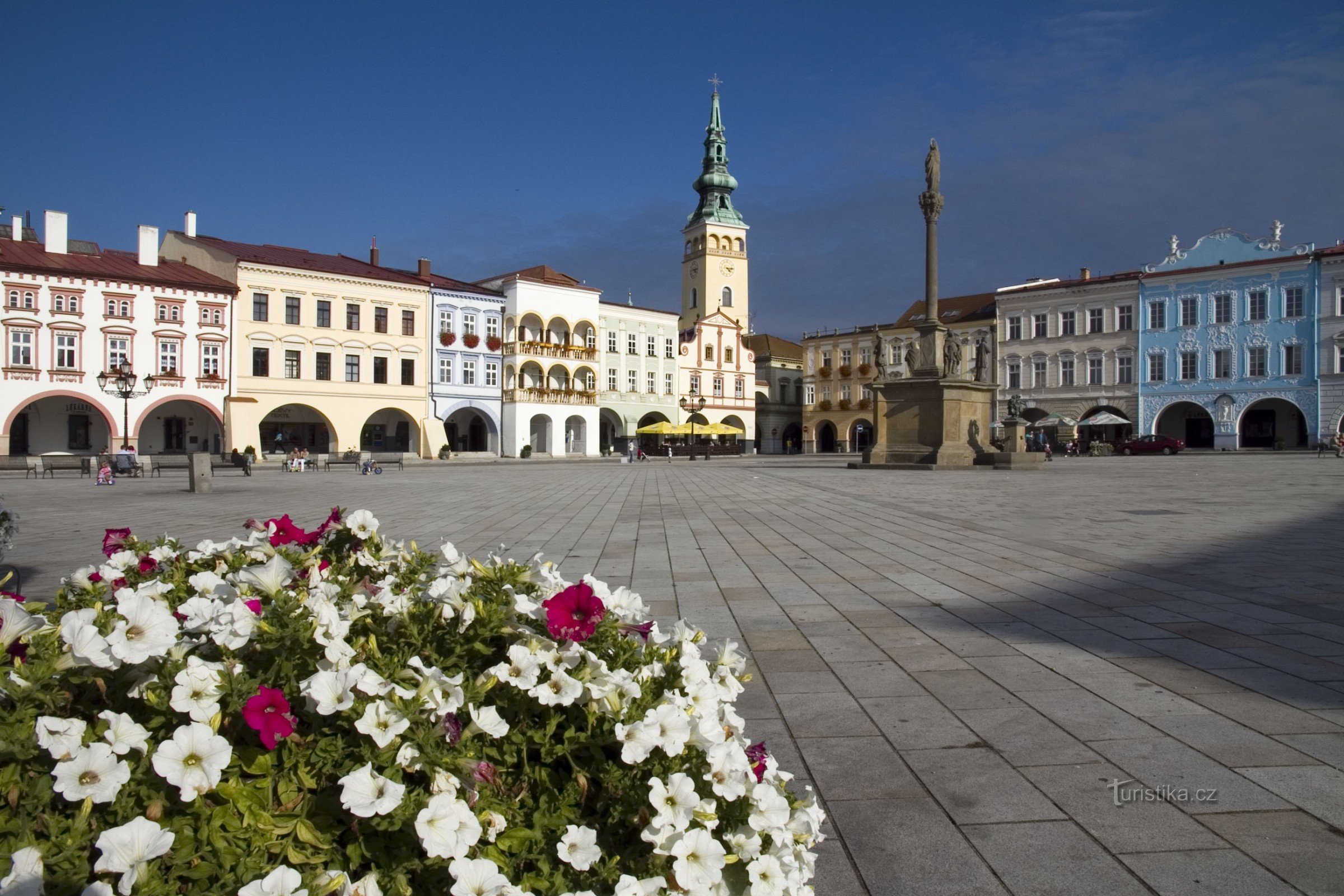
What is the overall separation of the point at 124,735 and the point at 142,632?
33cm

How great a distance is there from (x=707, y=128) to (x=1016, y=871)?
8659 cm

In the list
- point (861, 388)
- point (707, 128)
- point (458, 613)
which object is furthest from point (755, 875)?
point (707, 128)

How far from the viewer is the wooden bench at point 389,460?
38406 millimetres

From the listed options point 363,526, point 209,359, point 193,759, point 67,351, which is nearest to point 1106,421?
point 209,359

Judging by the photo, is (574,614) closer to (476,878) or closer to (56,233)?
(476,878)

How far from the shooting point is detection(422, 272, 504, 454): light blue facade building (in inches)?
2092

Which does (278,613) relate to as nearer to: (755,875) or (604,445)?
(755,875)

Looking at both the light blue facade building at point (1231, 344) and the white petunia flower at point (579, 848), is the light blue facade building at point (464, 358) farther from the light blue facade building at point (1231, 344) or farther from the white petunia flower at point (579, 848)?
the white petunia flower at point (579, 848)

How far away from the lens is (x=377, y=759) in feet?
5.76

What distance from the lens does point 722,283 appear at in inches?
3123

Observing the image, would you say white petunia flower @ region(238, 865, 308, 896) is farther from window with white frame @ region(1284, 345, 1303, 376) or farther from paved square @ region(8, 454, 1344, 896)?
window with white frame @ region(1284, 345, 1303, 376)

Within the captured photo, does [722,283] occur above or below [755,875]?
above

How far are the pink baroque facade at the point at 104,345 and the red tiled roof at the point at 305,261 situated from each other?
221 cm

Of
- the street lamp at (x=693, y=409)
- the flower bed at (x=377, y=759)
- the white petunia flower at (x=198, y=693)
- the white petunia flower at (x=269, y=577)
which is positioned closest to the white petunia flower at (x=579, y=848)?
the flower bed at (x=377, y=759)
